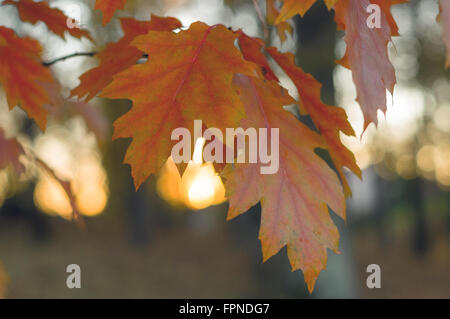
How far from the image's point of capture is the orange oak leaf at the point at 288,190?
838 millimetres

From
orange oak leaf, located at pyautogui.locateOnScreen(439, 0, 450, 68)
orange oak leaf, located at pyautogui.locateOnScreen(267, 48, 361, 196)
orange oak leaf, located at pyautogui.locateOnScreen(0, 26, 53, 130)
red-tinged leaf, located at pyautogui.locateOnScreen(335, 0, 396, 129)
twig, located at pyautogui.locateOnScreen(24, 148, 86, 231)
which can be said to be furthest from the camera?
twig, located at pyautogui.locateOnScreen(24, 148, 86, 231)

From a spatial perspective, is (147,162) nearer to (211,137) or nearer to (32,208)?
(211,137)

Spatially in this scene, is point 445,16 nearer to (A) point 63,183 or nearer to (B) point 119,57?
(B) point 119,57

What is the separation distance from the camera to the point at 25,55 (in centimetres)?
125

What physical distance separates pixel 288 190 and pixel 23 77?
89 centimetres

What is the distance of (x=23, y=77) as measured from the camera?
125 cm

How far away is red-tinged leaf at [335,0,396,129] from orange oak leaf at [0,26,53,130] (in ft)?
2.88

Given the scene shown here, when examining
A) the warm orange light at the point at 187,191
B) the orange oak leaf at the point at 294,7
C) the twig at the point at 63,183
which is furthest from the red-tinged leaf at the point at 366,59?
the warm orange light at the point at 187,191

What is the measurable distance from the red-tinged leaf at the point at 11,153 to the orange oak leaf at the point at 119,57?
0.55m

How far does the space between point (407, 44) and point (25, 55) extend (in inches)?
301

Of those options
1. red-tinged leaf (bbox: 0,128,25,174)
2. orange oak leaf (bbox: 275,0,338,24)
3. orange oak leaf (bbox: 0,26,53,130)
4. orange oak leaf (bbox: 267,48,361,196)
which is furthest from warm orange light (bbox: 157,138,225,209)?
→ orange oak leaf (bbox: 275,0,338,24)

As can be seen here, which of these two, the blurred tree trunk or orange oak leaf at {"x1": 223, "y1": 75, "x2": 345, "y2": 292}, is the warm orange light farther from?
orange oak leaf at {"x1": 223, "y1": 75, "x2": 345, "y2": 292}

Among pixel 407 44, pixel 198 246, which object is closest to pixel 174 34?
pixel 407 44

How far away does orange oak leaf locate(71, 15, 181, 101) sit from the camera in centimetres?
103
